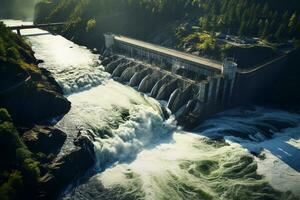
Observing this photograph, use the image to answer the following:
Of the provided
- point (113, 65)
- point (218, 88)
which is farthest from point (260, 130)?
point (113, 65)

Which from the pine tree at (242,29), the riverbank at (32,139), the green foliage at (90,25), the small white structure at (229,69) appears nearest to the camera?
the riverbank at (32,139)

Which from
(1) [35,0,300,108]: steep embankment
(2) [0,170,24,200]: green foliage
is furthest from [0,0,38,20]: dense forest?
(2) [0,170,24,200]: green foliage

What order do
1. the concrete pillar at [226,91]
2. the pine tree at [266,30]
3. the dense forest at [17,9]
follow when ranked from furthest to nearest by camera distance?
the dense forest at [17,9]
the pine tree at [266,30]
the concrete pillar at [226,91]

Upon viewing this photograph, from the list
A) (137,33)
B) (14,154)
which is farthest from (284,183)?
(137,33)

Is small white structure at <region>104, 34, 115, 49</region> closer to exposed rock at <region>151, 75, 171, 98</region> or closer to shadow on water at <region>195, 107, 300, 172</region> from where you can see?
exposed rock at <region>151, 75, 171, 98</region>

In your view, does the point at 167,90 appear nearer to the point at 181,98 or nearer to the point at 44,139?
the point at 181,98

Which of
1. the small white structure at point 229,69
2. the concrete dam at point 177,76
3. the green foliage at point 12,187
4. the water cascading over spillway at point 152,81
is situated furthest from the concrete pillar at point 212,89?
the green foliage at point 12,187

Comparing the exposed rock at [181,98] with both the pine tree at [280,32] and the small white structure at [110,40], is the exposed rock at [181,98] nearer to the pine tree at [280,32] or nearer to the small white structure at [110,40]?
the pine tree at [280,32]

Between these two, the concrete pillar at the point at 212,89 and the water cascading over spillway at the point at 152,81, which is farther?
the water cascading over spillway at the point at 152,81
